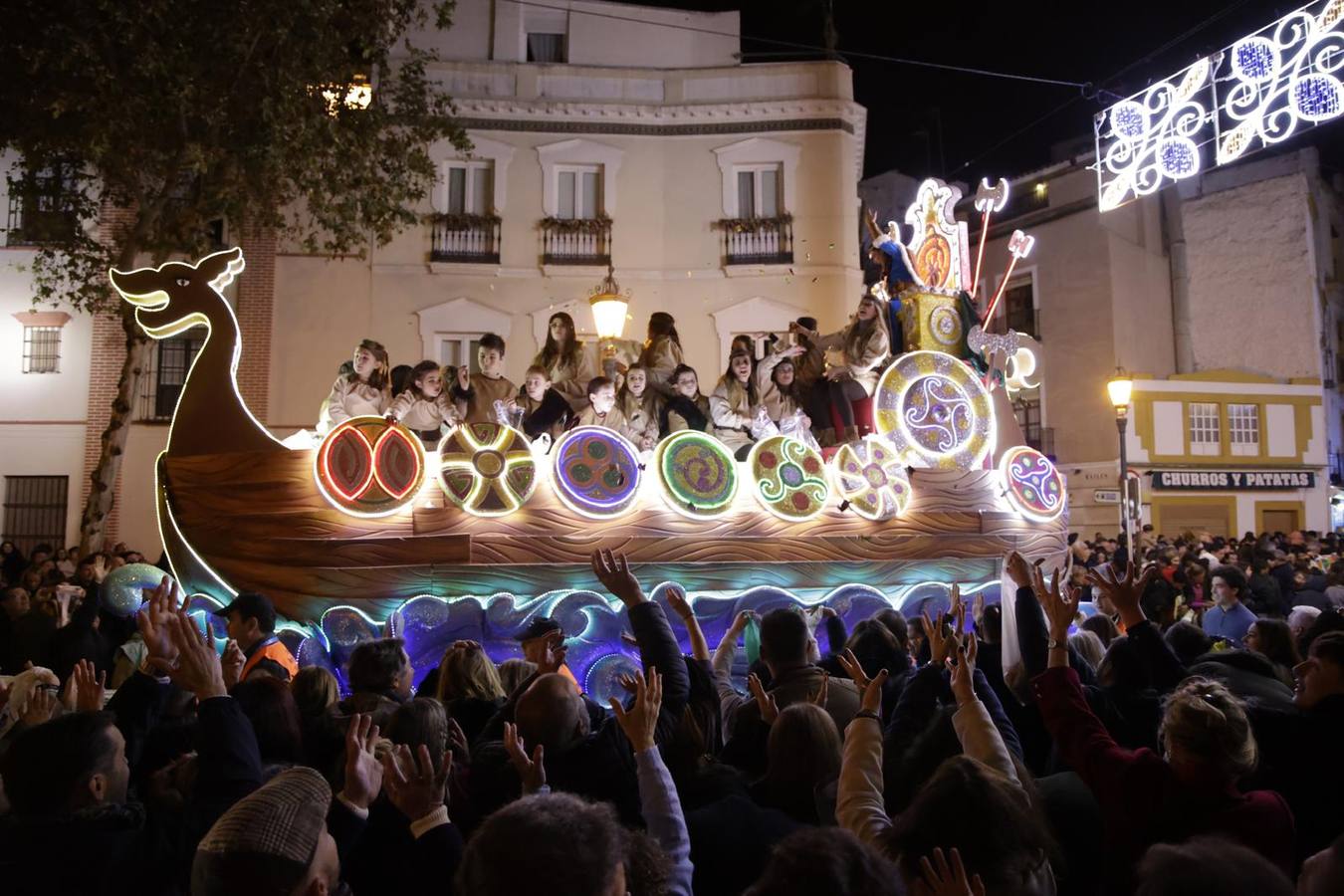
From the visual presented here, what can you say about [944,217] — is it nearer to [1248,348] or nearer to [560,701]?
[560,701]

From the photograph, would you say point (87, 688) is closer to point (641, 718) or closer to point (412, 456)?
point (641, 718)

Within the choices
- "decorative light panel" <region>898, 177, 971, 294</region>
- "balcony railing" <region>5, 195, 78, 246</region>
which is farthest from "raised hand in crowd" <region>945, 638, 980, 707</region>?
"balcony railing" <region>5, 195, 78, 246</region>

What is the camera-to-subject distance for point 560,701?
3986mm

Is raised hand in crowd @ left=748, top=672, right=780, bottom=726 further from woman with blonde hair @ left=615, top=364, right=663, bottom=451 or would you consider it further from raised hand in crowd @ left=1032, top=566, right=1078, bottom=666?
woman with blonde hair @ left=615, top=364, right=663, bottom=451

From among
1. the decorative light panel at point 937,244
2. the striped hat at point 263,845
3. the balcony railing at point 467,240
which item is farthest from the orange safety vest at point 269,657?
the balcony railing at point 467,240

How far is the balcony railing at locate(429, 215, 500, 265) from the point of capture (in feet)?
71.1

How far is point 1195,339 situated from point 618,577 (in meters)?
30.9

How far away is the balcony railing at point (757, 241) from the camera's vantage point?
2202 centimetres

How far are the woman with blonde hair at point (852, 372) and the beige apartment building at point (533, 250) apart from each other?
31.0ft

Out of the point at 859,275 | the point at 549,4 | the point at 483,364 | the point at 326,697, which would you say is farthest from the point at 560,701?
the point at 549,4

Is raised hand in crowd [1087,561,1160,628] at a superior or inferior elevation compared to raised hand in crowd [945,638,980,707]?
superior

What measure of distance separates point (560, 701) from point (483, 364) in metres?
7.39

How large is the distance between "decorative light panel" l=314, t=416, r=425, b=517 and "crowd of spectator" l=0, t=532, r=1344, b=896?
422 centimetres

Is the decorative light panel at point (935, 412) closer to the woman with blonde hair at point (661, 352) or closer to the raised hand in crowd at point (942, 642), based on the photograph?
the woman with blonde hair at point (661, 352)
